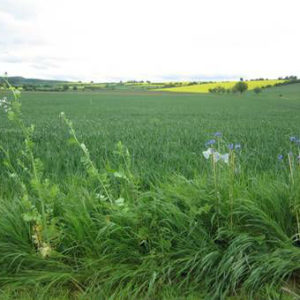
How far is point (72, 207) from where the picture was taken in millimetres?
2281

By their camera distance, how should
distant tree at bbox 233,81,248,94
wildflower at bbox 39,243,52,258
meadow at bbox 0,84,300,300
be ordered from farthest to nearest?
distant tree at bbox 233,81,248,94, wildflower at bbox 39,243,52,258, meadow at bbox 0,84,300,300

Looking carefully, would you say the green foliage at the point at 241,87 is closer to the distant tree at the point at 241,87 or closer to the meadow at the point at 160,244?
the distant tree at the point at 241,87

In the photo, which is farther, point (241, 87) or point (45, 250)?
point (241, 87)

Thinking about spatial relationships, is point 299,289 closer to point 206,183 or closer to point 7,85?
point 206,183

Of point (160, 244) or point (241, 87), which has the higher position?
point (241, 87)

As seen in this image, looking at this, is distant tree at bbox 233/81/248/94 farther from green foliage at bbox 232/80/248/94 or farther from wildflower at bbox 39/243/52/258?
wildflower at bbox 39/243/52/258

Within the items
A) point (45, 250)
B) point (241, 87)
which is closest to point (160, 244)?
point (45, 250)

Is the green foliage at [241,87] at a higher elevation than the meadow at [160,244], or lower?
higher

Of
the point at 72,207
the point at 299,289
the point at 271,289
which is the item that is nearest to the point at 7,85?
the point at 72,207

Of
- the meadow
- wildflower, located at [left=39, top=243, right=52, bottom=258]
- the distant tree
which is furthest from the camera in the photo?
the distant tree

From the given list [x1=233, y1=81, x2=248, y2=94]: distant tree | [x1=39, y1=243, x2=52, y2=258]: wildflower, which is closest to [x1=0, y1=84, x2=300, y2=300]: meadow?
[x1=39, y1=243, x2=52, y2=258]: wildflower

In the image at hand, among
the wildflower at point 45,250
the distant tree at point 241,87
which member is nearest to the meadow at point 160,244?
the wildflower at point 45,250

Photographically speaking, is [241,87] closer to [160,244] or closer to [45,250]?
[160,244]

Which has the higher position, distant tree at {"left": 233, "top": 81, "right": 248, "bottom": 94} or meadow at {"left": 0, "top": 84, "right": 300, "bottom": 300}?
distant tree at {"left": 233, "top": 81, "right": 248, "bottom": 94}
